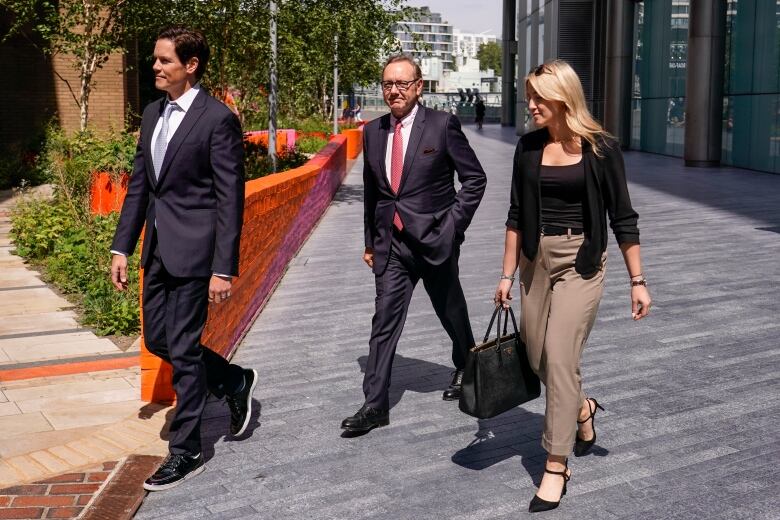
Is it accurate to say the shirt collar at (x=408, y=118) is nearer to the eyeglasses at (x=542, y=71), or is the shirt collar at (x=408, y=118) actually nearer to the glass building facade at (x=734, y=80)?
the eyeglasses at (x=542, y=71)

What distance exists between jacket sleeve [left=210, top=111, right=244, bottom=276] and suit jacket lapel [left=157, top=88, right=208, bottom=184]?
11 centimetres

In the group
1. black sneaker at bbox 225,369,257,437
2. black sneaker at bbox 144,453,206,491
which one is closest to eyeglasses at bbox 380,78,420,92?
black sneaker at bbox 225,369,257,437

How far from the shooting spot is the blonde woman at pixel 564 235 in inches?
166

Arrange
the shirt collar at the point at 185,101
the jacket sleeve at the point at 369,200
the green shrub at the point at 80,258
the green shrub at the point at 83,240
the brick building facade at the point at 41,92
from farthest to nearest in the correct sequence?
the brick building facade at the point at 41,92, the green shrub at the point at 83,240, the green shrub at the point at 80,258, the jacket sleeve at the point at 369,200, the shirt collar at the point at 185,101

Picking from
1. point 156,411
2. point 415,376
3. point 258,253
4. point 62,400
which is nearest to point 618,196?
point 415,376

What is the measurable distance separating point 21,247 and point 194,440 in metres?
7.62

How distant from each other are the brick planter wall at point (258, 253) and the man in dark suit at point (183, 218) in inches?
45.7

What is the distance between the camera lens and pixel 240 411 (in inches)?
204

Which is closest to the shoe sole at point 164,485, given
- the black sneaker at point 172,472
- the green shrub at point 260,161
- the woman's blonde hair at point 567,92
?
the black sneaker at point 172,472

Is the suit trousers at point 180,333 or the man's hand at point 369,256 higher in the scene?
the man's hand at point 369,256

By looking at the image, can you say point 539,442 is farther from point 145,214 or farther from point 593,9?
point 593,9

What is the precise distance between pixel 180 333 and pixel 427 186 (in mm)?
1465

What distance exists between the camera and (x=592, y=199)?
422 cm

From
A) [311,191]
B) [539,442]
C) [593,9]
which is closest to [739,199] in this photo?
[311,191]
